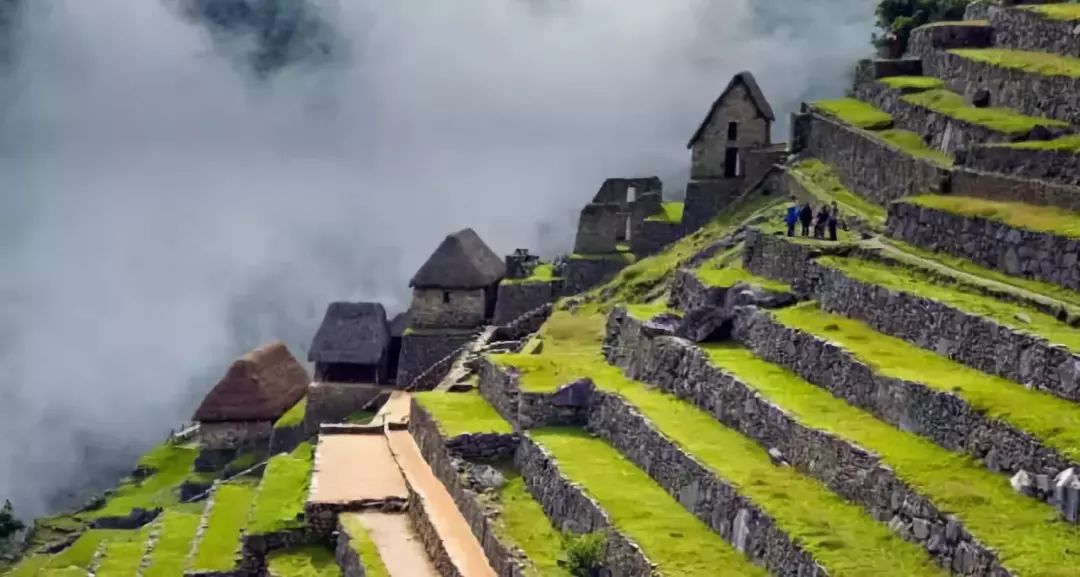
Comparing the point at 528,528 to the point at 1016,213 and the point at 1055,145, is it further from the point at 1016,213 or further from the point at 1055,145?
the point at 1055,145

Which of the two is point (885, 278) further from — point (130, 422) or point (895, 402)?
point (130, 422)

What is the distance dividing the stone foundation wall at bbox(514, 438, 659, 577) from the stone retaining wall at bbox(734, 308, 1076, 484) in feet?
9.67

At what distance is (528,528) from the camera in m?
19.9

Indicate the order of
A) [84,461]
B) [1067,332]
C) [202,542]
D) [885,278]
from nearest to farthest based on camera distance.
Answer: [1067,332] < [885,278] < [202,542] < [84,461]

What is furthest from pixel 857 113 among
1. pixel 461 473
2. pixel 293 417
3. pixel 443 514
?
pixel 293 417

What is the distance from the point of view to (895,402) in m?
16.4

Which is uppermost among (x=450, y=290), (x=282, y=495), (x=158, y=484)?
(x=450, y=290)

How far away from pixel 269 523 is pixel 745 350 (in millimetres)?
8702

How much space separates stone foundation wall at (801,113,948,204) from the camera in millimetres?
25909

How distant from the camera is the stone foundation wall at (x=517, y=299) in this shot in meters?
41.7

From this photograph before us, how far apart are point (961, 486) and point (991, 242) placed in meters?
6.65

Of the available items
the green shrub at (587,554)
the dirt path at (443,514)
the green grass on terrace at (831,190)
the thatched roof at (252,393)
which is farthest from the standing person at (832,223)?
the thatched roof at (252,393)

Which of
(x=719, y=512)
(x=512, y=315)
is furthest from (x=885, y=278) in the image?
(x=512, y=315)

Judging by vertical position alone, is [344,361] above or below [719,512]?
below
